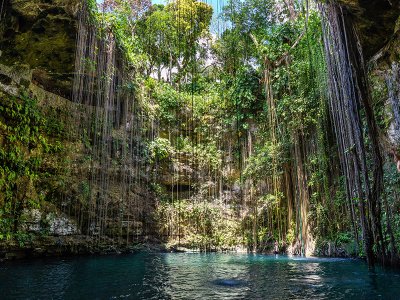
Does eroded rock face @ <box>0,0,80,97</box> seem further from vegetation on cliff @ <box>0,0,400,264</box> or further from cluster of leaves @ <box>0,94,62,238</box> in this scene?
cluster of leaves @ <box>0,94,62,238</box>

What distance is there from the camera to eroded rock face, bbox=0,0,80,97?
278 inches

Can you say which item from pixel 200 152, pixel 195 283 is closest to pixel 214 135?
pixel 200 152

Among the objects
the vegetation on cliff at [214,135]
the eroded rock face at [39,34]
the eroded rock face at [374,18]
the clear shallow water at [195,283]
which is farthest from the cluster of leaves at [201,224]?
the eroded rock face at [374,18]

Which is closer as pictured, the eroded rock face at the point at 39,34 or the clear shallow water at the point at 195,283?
the clear shallow water at the point at 195,283

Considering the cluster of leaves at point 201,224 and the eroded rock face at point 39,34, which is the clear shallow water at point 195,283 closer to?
the eroded rock face at point 39,34

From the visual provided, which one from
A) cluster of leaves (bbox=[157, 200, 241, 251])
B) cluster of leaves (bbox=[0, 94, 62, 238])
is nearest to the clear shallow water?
cluster of leaves (bbox=[0, 94, 62, 238])

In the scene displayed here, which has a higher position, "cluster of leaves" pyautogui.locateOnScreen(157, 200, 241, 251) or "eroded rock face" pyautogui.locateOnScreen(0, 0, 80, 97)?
"eroded rock face" pyautogui.locateOnScreen(0, 0, 80, 97)

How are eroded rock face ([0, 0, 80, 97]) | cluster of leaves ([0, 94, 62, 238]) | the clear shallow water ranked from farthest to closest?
cluster of leaves ([0, 94, 62, 238])
eroded rock face ([0, 0, 80, 97])
the clear shallow water

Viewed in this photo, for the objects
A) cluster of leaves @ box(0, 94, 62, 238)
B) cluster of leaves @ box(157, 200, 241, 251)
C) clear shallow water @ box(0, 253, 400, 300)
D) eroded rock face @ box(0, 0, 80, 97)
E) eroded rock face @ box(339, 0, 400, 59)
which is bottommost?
clear shallow water @ box(0, 253, 400, 300)

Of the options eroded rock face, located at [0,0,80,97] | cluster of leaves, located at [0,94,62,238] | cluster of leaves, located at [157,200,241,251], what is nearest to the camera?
eroded rock face, located at [0,0,80,97]

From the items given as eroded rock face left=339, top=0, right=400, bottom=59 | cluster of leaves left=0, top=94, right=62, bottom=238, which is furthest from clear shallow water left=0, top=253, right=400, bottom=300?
eroded rock face left=339, top=0, right=400, bottom=59

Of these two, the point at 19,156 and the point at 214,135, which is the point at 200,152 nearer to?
the point at 214,135

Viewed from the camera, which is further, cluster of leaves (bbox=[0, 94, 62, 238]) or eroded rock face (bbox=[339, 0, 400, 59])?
cluster of leaves (bbox=[0, 94, 62, 238])

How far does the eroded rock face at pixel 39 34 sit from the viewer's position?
7.06 m
